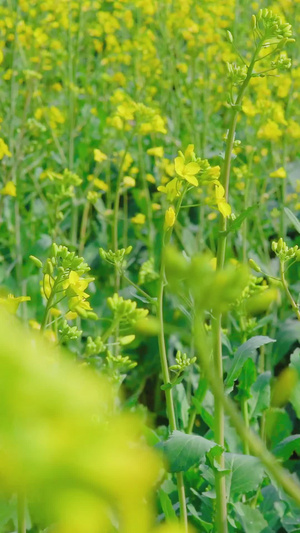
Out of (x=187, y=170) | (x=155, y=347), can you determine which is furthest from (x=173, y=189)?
(x=155, y=347)

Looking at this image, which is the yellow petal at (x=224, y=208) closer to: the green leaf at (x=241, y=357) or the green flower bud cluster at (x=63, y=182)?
the green leaf at (x=241, y=357)

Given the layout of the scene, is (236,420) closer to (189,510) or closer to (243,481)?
(243,481)

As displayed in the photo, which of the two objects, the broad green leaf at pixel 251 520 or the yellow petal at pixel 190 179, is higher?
the yellow petal at pixel 190 179

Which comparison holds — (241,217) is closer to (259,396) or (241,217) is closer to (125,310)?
(125,310)

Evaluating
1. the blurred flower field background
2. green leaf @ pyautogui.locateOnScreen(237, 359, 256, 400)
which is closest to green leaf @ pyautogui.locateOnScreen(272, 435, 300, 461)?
the blurred flower field background

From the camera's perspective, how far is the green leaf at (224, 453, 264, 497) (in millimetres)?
1395

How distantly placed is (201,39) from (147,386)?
4.79 feet

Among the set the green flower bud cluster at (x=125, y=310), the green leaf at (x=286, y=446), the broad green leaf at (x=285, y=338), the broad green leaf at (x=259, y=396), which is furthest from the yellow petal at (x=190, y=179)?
the broad green leaf at (x=285, y=338)

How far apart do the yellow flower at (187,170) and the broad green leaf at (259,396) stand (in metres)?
0.71

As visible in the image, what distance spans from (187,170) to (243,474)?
2.08 ft

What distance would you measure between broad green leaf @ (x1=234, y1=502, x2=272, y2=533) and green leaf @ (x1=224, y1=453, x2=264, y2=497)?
9cm

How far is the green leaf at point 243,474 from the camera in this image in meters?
1.39

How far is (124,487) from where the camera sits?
0.81 ft

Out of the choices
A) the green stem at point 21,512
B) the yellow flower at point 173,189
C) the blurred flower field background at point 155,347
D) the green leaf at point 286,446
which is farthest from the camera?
the green leaf at point 286,446
